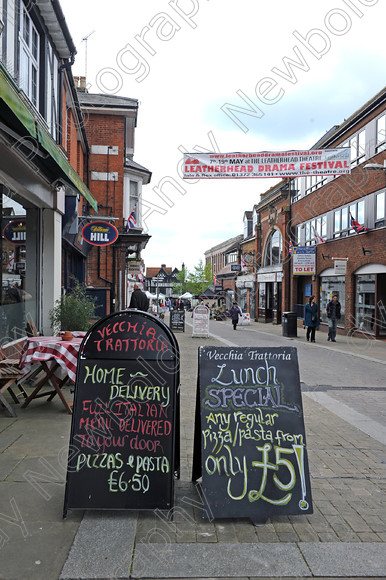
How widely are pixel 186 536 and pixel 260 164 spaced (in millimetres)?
10268

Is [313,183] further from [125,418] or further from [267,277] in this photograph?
[125,418]

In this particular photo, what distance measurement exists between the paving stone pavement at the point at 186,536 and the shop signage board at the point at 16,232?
4570mm

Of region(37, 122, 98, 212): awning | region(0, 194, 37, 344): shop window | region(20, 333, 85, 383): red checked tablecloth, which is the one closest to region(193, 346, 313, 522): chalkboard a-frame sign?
region(20, 333, 85, 383): red checked tablecloth

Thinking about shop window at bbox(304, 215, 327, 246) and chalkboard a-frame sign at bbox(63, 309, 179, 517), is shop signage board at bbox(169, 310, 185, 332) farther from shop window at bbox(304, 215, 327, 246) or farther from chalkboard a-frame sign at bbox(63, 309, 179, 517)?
chalkboard a-frame sign at bbox(63, 309, 179, 517)

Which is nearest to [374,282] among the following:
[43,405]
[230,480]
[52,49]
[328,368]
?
[328,368]

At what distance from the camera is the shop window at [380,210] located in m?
18.0

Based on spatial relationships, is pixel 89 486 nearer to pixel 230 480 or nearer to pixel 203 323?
pixel 230 480

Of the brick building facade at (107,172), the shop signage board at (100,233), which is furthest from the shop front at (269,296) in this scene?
the shop signage board at (100,233)

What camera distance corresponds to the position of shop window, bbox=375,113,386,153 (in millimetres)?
17691

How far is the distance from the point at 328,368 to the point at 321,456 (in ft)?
21.9

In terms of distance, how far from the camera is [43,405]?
6359mm

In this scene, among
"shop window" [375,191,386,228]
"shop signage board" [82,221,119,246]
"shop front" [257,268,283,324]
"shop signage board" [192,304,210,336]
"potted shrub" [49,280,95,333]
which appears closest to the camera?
"potted shrub" [49,280,95,333]

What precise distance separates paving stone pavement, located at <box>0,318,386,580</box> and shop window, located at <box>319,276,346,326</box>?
18.2m

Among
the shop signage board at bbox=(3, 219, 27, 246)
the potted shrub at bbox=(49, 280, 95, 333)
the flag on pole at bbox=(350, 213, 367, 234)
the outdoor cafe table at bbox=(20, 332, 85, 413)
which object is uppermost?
the flag on pole at bbox=(350, 213, 367, 234)
